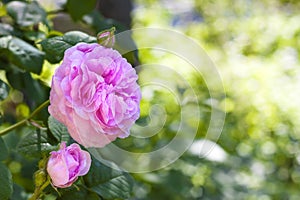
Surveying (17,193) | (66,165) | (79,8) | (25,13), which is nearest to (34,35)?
(25,13)

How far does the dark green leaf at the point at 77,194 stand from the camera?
0.69 meters

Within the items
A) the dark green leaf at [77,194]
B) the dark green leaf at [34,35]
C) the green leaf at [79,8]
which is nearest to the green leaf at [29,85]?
the dark green leaf at [34,35]

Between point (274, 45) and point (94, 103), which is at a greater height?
point (274, 45)

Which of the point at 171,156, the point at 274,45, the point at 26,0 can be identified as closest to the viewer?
the point at 26,0

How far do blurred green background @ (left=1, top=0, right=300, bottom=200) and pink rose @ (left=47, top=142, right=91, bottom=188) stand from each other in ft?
1.54

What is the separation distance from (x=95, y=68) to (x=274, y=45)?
2.88m

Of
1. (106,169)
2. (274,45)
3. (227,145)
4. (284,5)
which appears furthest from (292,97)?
(106,169)

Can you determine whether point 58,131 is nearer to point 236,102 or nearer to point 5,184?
point 5,184

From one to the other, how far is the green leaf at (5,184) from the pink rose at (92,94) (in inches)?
5.4

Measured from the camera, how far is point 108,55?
0.59m

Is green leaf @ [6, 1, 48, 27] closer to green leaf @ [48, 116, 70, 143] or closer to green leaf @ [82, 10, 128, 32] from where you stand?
green leaf @ [82, 10, 128, 32]

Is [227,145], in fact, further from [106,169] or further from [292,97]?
[292,97]

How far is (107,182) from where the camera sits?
743mm

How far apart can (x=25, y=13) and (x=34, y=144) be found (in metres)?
0.34
